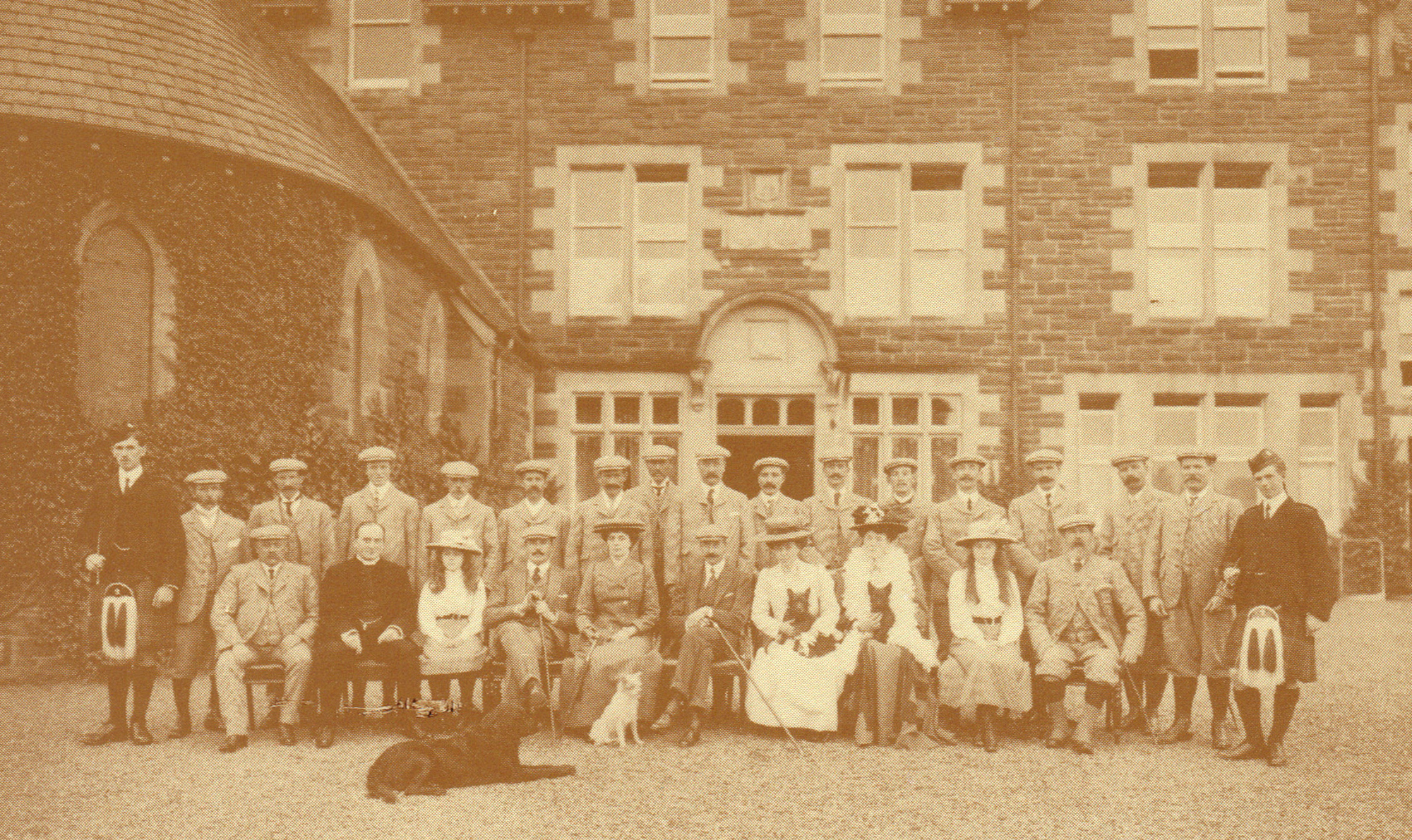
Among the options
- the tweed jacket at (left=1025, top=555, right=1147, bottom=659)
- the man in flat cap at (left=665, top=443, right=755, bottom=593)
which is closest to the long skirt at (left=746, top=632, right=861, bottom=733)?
the man in flat cap at (left=665, top=443, right=755, bottom=593)

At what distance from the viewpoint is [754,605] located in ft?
27.6

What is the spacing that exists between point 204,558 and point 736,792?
410 centimetres

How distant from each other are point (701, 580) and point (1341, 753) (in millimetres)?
4008

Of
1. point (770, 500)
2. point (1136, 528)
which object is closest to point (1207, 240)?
point (1136, 528)

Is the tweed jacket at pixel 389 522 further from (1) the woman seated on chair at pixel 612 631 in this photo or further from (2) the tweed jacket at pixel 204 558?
(1) the woman seated on chair at pixel 612 631

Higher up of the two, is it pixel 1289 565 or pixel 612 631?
pixel 1289 565

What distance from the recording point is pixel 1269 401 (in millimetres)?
15828

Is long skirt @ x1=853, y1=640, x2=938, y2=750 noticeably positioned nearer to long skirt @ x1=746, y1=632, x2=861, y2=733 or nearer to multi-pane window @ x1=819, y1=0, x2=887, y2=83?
long skirt @ x1=746, y1=632, x2=861, y2=733

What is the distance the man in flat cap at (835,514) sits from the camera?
29.7 feet

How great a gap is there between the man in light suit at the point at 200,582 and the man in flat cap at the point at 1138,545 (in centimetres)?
588

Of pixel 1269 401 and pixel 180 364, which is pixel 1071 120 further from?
pixel 180 364

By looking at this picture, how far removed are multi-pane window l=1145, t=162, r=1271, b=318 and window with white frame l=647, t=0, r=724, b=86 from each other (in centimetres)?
577

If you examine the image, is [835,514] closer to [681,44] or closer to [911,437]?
[911,437]

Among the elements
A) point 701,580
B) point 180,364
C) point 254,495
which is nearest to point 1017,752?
point 701,580
